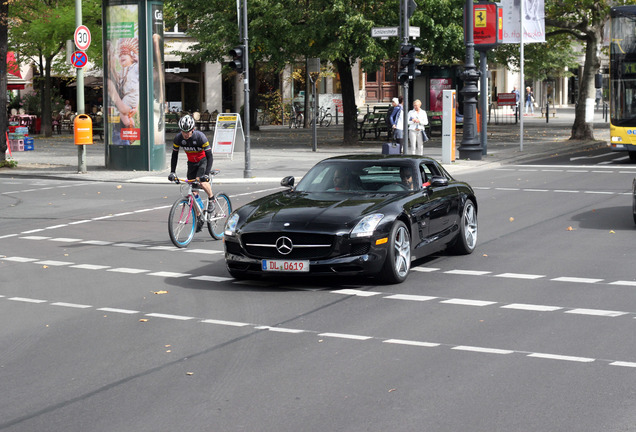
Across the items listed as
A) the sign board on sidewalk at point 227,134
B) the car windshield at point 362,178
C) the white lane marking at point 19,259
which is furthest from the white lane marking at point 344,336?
the sign board on sidewalk at point 227,134

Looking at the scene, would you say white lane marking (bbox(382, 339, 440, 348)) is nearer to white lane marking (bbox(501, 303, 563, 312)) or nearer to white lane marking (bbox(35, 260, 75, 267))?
white lane marking (bbox(501, 303, 563, 312))

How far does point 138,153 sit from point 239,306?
18432 millimetres

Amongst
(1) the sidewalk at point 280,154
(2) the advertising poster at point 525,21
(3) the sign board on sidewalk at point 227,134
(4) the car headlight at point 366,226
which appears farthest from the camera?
(2) the advertising poster at point 525,21

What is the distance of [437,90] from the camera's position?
144 feet

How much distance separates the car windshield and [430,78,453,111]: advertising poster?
31963mm

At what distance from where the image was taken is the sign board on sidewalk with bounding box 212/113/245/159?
1270 inches

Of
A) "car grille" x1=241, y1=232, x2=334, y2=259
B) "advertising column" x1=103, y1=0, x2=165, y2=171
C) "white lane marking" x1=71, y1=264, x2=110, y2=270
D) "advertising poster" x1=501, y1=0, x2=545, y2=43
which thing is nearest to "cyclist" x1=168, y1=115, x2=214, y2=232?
"white lane marking" x1=71, y1=264, x2=110, y2=270

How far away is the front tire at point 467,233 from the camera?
42.0 ft

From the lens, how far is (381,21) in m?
35.0

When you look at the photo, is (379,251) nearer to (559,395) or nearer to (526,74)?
(559,395)

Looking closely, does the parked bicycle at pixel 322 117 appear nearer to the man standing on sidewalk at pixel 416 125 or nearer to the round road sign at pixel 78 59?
the man standing on sidewalk at pixel 416 125

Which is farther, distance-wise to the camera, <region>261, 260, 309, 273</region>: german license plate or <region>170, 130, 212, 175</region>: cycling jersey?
<region>170, 130, 212, 175</region>: cycling jersey

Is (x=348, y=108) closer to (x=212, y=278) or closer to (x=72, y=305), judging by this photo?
(x=212, y=278)

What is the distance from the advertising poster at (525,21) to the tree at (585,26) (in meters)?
A: 3.18
